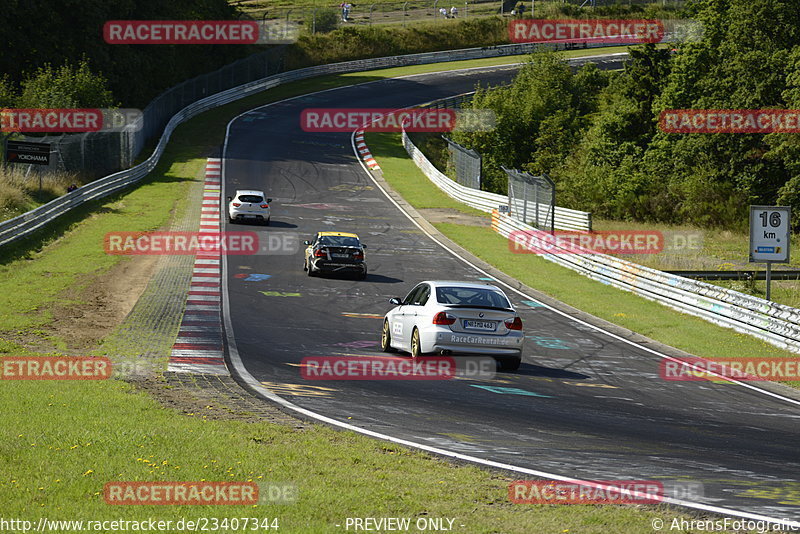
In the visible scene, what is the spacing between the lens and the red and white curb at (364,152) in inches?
2312

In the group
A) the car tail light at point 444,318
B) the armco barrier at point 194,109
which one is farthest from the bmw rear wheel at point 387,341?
the armco barrier at point 194,109

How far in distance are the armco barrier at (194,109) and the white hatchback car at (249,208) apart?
6654 millimetres

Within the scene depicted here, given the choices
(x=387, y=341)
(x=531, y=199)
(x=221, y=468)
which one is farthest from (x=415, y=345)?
(x=531, y=199)

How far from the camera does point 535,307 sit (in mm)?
25547

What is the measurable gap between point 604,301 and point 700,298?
3120 millimetres

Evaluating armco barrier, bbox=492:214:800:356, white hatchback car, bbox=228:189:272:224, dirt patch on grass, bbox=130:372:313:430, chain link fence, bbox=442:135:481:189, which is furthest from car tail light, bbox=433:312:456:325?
chain link fence, bbox=442:135:481:189

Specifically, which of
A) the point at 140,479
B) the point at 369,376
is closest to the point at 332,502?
the point at 140,479

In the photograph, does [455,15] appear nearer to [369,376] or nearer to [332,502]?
[369,376]

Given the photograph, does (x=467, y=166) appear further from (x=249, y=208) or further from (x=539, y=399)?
(x=539, y=399)

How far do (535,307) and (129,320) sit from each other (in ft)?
36.3

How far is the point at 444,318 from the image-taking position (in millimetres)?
15961

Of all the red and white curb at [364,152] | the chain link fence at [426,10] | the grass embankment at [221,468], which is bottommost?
the grass embankment at [221,468]

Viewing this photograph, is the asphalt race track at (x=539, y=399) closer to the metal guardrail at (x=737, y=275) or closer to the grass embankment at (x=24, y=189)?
the metal guardrail at (x=737, y=275)

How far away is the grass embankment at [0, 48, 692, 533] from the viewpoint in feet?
24.4
